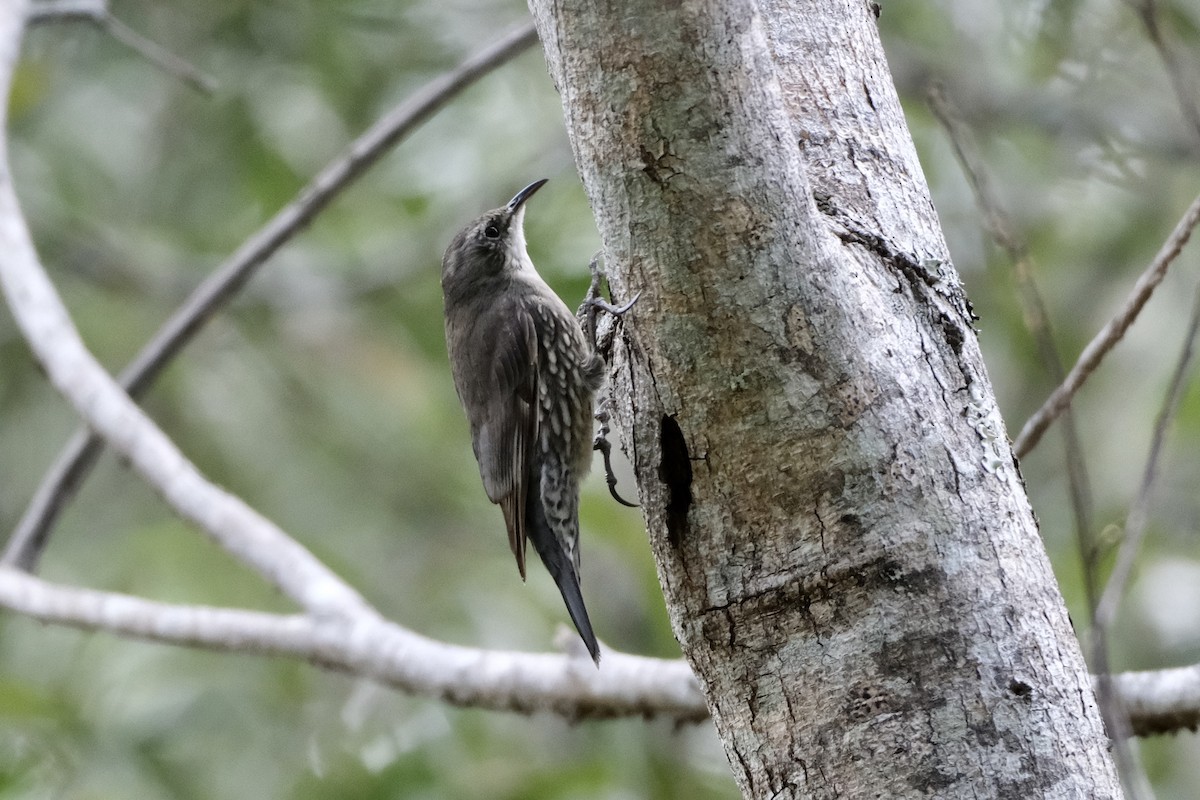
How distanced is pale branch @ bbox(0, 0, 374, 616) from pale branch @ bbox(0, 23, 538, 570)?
19 centimetres

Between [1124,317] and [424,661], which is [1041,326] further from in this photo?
[424,661]

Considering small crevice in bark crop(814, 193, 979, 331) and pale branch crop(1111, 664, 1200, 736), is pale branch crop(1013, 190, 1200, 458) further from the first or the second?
pale branch crop(1111, 664, 1200, 736)

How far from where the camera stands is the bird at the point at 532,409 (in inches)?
141

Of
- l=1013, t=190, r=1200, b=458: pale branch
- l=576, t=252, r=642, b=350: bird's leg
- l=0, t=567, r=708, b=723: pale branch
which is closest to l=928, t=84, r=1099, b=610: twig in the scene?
l=1013, t=190, r=1200, b=458: pale branch

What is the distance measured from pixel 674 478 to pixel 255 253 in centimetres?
215

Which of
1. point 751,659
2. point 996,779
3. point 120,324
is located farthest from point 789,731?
point 120,324

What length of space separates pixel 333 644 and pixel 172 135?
12.2 feet

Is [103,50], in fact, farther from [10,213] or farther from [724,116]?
[724,116]

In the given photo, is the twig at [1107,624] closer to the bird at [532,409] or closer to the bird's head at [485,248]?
the bird at [532,409]

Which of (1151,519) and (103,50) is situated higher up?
(103,50)

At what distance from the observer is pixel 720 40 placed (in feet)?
5.08

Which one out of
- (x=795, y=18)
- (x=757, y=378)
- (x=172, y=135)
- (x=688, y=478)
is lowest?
(x=688, y=478)

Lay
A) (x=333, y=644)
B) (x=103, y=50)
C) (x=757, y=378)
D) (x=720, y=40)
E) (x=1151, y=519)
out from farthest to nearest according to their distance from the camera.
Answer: (x=103, y=50) → (x=1151, y=519) → (x=333, y=644) → (x=757, y=378) → (x=720, y=40)

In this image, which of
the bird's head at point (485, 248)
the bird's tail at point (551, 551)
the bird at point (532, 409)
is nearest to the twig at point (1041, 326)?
the bird at point (532, 409)
